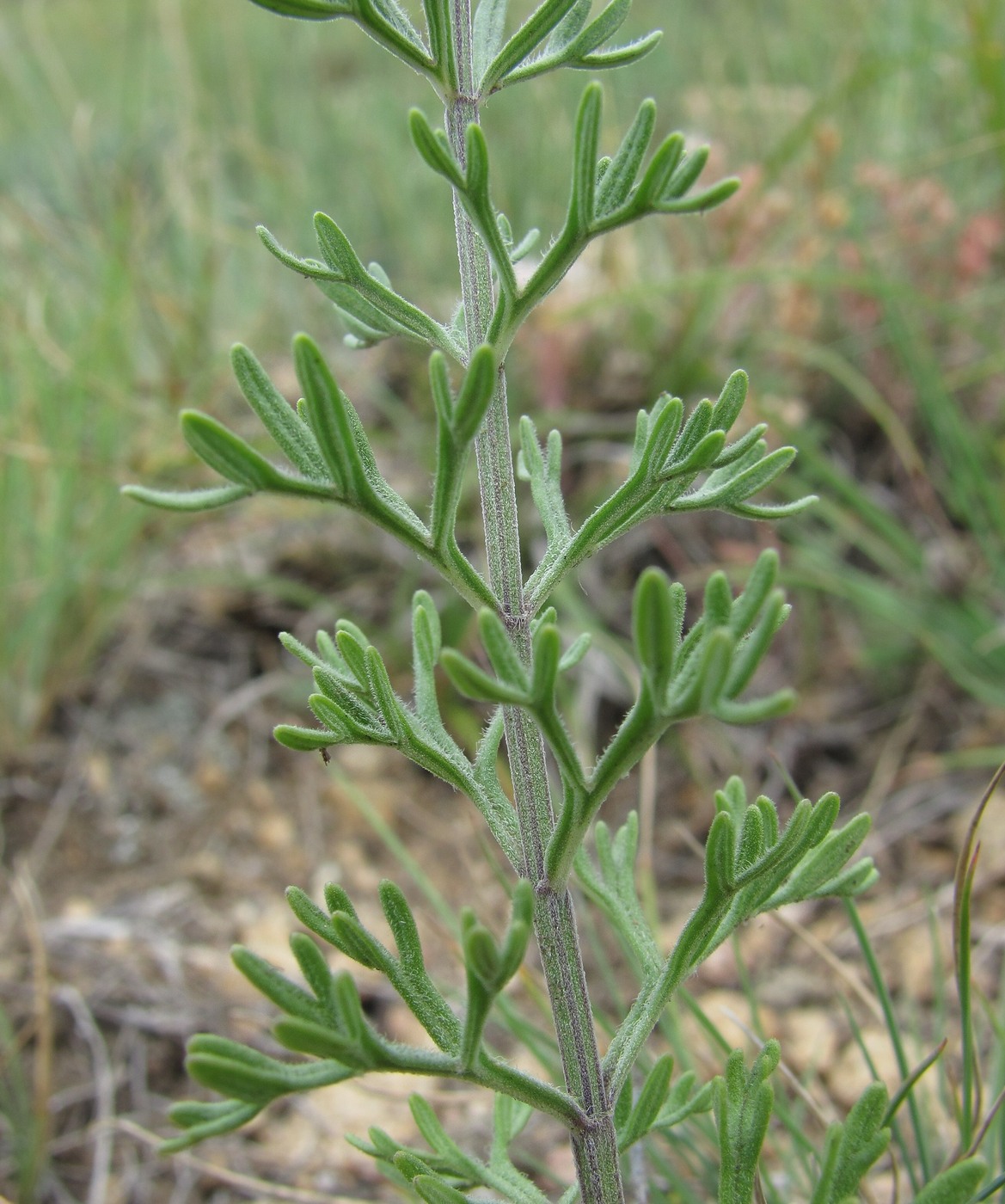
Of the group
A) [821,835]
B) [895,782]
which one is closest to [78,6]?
[895,782]

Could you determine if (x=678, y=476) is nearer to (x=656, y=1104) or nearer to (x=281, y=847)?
(x=656, y=1104)

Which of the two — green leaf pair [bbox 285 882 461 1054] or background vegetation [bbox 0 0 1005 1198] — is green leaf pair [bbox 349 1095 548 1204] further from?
background vegetation [bbox 0 0 1005 1198]

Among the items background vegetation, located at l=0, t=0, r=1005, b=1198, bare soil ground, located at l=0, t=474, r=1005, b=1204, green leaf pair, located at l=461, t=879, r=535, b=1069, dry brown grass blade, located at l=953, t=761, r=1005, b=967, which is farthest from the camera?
background vegetation, located at l=0, t=0, r=1005, b=1198

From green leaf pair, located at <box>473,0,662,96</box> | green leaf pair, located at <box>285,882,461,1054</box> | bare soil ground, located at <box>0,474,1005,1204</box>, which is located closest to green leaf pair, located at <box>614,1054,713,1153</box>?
green leaf pair, located at <box>285,882,461,1054</box>

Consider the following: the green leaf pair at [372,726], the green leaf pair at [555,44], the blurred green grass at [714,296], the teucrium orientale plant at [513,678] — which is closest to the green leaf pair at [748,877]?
the teucrium orientale plant at [513,678]

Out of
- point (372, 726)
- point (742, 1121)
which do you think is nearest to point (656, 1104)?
point (742, 1121)

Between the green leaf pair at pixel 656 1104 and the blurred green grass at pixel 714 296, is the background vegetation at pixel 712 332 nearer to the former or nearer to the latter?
the blurred green grass at pixel 714 296

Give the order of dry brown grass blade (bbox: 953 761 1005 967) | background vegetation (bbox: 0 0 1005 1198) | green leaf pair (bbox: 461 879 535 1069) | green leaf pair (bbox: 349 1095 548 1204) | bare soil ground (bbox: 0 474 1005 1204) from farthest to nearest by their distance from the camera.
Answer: background vegetation (bbox: 0 0 1005 1198) < bare soil ground (bbox: 0 474 1005 1204) < dry brown grass blade (bbox: 953 761 1005 967) < green leaf pair (bbox: 349 1095 548 1204) < green leaf pair (bbox: 461 879 535 1069)
